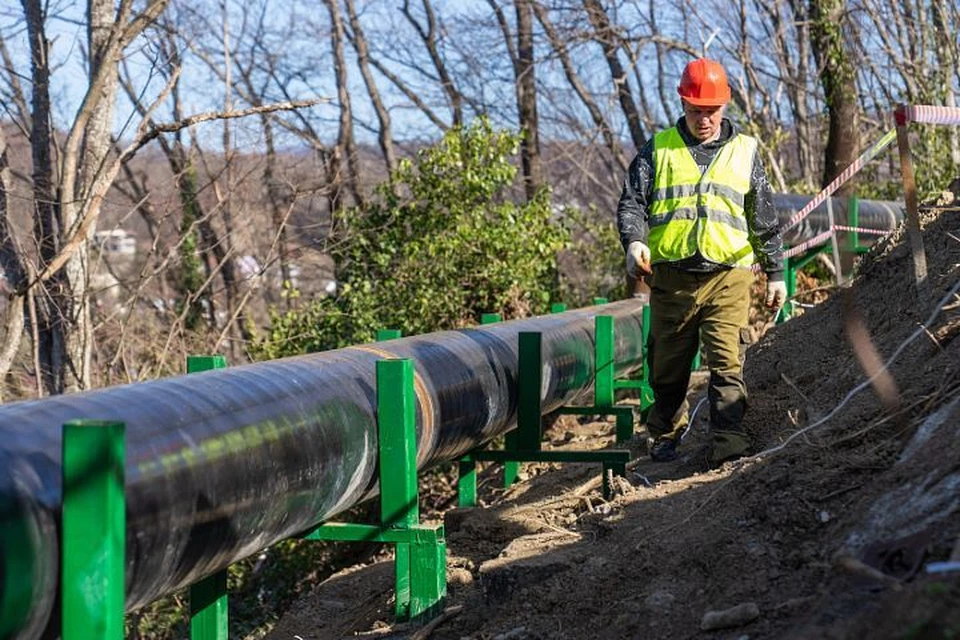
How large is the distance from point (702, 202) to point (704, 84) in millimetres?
550

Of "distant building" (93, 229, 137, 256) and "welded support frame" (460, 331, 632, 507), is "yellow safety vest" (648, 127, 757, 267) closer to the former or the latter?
"welded support frame" (460, 331, 632, 507)

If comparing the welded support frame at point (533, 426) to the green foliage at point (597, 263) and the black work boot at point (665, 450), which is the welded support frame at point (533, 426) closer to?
the black work boot at point (665, 450)

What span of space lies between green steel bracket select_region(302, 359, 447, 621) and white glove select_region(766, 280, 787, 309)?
2.20m

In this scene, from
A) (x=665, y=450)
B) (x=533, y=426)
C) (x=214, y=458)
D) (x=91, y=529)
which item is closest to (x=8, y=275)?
(x=533, y=426)

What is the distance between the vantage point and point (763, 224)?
6.20 metres

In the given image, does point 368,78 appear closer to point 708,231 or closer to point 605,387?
point 605,387

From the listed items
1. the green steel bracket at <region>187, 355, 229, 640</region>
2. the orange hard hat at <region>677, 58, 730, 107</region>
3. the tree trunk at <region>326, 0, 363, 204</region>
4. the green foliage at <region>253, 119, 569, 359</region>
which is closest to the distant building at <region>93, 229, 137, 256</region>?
the green foliage at <region>253, 119, 569, 359</region>

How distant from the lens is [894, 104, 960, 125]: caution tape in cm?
527

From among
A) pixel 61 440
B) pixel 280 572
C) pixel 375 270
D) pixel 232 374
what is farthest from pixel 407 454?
pixel 375 270

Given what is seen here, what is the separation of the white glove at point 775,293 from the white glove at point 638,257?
709mm

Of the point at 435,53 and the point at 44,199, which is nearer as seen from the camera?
the point at 44,199

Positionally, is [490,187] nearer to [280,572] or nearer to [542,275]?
[542,275]

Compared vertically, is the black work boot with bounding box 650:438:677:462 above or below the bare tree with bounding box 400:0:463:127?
below

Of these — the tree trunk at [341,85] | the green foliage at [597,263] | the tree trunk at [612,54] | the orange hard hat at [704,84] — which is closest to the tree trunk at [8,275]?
the orange hard hat at [704,84]
